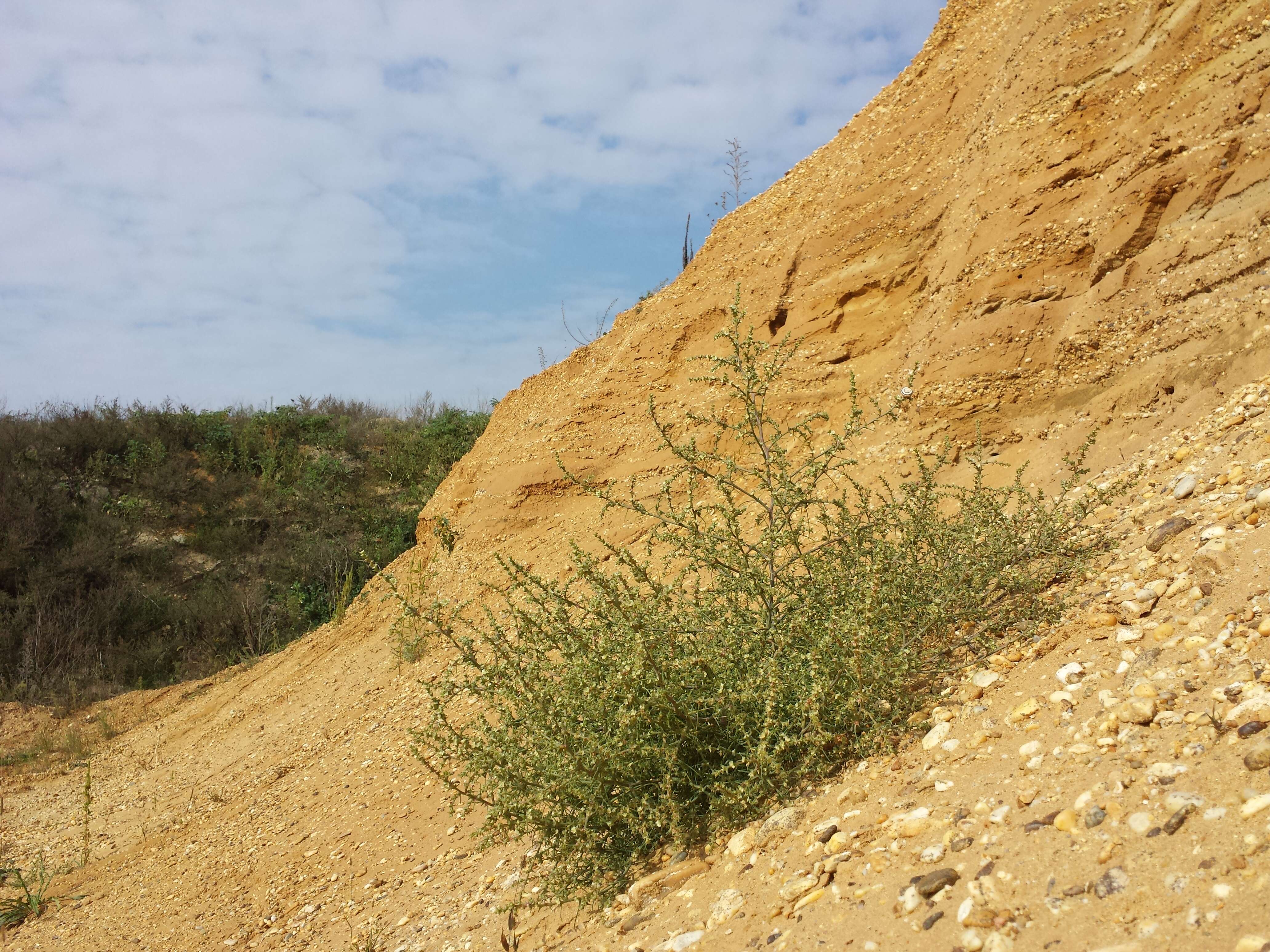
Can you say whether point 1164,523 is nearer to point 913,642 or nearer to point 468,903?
point 913,642

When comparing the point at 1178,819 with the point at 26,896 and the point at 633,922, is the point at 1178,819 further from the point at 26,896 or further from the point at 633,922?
the point at 26,896

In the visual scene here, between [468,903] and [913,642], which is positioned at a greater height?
[913,642]

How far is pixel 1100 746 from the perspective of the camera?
2092 mm

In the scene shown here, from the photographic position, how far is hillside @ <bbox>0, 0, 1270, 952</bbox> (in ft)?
6.21

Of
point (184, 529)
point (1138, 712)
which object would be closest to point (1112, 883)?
point (1138, 712)

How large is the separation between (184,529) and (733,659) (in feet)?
43.0

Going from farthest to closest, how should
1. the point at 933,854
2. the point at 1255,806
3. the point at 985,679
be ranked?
1. the point at 985,679
2. the point at 933,854
3. the point at 1255,806

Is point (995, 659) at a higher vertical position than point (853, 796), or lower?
higher

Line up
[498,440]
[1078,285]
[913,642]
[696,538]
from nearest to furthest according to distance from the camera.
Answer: [913,642]
[696,538]
[1078,285]
[498,440]

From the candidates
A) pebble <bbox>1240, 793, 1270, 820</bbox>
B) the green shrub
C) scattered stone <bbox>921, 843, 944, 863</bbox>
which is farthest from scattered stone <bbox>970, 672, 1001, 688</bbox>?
pebble <bbox>1240, 793, 1270, 820</bbox>

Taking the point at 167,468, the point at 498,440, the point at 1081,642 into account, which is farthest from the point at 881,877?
the point at 167,468

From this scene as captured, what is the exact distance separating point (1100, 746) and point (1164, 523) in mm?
1284

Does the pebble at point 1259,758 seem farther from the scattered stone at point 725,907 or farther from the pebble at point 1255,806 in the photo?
the scattered stone at point 725,907

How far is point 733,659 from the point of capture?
2.93 metres
